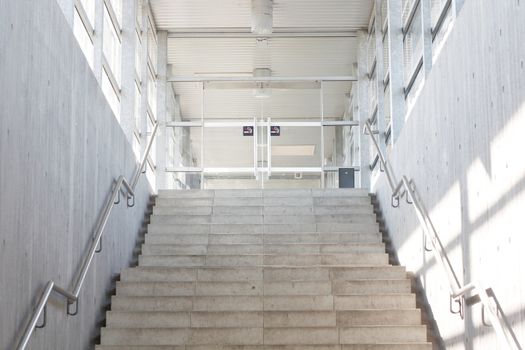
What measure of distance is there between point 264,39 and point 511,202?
1163 cm

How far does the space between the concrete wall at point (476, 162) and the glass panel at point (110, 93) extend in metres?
4.43

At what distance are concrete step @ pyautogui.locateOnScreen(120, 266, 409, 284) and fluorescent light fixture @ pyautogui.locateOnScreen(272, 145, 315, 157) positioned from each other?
13.2 metres

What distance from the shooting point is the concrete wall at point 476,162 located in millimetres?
5711

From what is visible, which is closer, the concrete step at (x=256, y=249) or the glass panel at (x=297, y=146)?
the concrete step at (x=256, y=249)

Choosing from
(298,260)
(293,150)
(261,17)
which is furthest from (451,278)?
(293,150)

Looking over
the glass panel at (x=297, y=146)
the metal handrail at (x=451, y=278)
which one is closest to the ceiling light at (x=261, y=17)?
the metal handrail at (x=451, y=278)

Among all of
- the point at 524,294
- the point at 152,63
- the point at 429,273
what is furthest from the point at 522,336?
the point at 152,63

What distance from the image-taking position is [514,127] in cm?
574

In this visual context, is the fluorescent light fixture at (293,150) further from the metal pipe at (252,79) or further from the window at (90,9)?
the window at (90,9)

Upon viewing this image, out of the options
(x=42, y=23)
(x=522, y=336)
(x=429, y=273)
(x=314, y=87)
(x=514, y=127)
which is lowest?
(x=522, y=336)

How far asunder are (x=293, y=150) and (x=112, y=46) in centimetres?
1110

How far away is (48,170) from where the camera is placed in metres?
6.72

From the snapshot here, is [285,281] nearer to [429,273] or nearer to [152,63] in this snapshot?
[429,273]

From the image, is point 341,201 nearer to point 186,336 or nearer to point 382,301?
point 382,301
